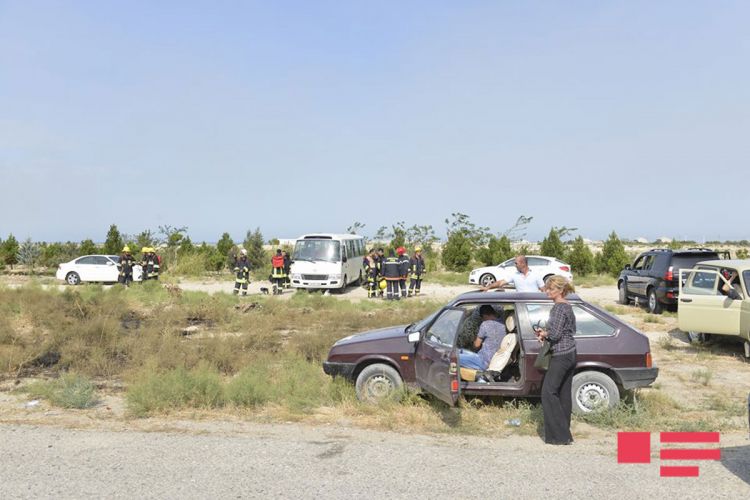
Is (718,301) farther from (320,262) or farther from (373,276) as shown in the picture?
(320,262)

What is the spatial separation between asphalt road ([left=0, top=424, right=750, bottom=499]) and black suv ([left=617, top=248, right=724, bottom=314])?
36.5 feet

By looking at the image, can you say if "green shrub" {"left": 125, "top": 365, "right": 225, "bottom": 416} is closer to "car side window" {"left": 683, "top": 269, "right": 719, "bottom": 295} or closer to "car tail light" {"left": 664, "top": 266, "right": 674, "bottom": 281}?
"car side window" {"left": 683, "top": 269, "right": 719, "bottom": 295}

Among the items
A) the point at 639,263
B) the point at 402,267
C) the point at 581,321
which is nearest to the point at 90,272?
the point at 402,267

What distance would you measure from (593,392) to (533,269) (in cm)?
1824

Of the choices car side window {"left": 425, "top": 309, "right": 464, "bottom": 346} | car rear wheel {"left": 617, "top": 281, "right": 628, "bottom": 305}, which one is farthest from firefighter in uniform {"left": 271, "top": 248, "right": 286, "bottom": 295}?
car side window {"left": 425, "top": 309, "right": 464, "bottom": 346}

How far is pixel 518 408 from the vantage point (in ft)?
24.6

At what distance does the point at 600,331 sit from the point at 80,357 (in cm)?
848

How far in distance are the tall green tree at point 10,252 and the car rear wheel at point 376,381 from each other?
1439 inches

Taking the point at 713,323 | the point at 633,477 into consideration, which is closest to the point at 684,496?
the point at 633,477

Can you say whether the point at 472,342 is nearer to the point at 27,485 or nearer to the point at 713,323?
the point at 27,485

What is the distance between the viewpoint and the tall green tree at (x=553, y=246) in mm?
37219

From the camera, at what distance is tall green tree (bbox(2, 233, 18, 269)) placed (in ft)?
123

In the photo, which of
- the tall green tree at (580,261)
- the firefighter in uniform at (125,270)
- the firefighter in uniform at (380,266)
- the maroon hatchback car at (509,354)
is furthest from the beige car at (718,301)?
the tall green tree at (580,261)

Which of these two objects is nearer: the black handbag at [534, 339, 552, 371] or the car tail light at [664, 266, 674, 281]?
the black handbag at [534, 339, 552, 371]
